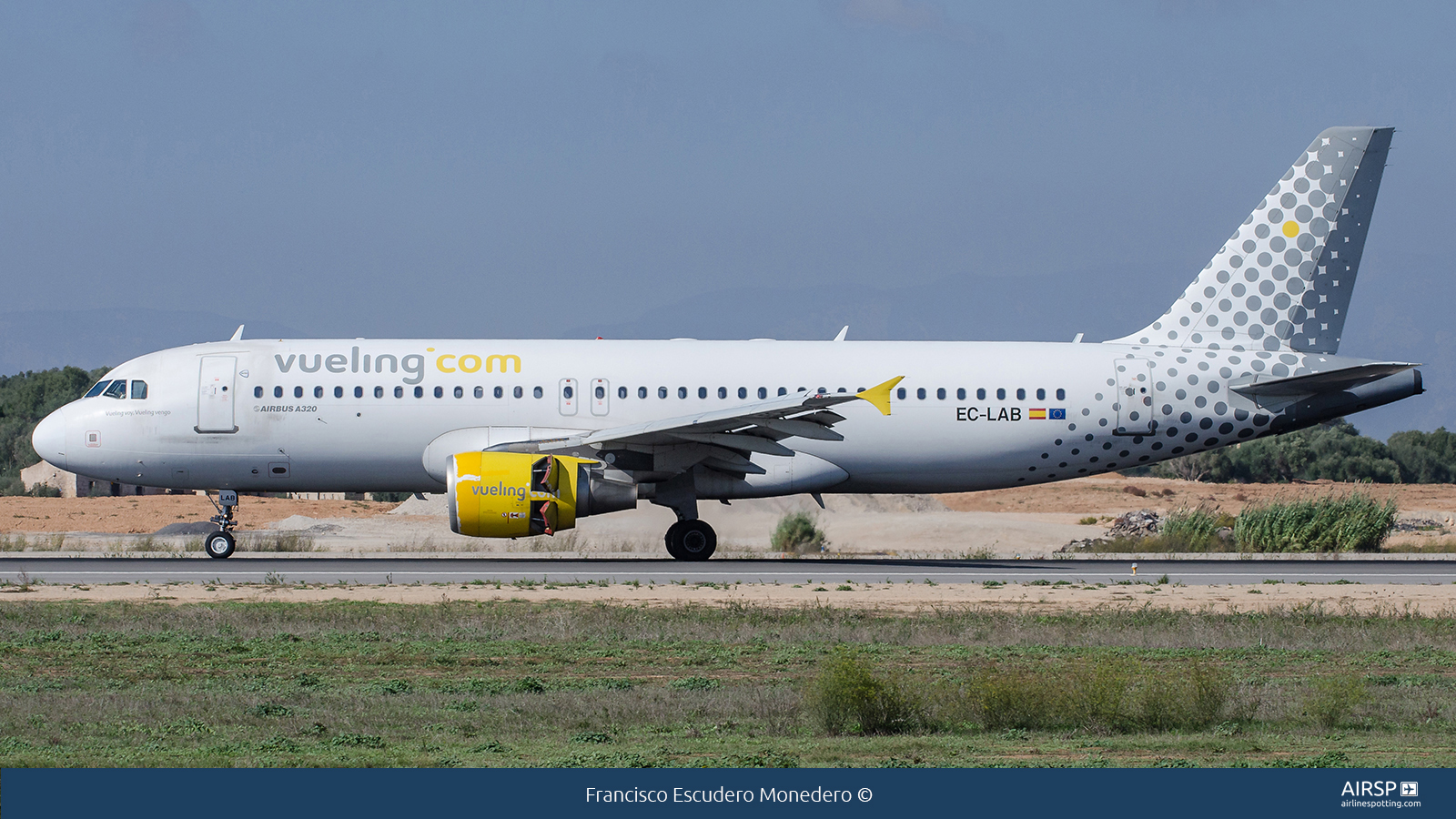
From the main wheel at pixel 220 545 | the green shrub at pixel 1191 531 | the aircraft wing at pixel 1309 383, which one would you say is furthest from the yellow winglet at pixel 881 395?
the green shrub at pixel 1191 531

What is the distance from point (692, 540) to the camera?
2764cm

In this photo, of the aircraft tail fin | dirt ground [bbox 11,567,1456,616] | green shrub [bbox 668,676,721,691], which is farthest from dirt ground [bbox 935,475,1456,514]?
green shrub [bbox 668,676,721,691]

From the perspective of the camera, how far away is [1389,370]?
90.4ft

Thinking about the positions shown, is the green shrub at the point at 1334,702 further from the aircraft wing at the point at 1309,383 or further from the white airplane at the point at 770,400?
the aircraft wing at the point at 1309,383

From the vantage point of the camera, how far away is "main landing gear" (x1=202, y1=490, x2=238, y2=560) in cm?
2745

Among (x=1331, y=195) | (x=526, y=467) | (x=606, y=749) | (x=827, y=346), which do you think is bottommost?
(x=606, y=749)

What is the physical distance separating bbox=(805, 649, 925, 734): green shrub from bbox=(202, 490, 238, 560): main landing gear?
1838 cm

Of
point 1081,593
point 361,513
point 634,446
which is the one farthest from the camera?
point 361,513

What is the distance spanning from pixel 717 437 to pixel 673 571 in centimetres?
239

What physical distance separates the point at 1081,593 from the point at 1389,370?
9.29 metres

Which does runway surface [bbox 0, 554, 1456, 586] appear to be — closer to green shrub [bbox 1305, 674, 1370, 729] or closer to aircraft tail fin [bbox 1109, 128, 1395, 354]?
aircraft tail fin [bbox 1109, 128, 1395, 354]

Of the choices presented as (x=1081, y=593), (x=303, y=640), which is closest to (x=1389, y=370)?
(x=1081, y=593)

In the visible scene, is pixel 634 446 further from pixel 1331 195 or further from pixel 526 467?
pixel 1331 195

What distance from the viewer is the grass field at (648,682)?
10.5 meters
